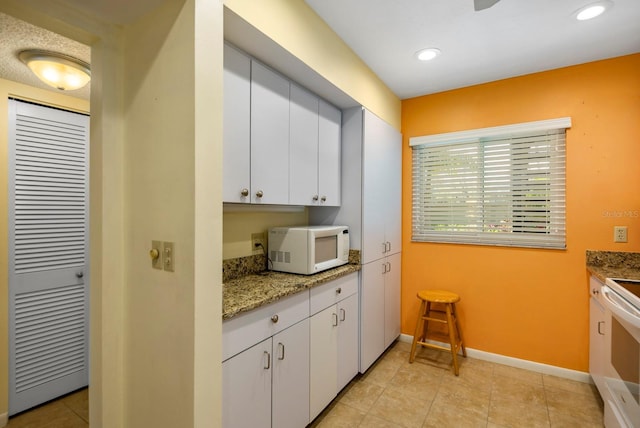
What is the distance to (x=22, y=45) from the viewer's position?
1722 mm

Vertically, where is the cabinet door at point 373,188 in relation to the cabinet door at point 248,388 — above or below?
above

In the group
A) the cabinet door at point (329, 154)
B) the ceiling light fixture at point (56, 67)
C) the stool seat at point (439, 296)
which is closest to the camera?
the ceiling light fixture at point (56, 67)

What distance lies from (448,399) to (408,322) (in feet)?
3.17

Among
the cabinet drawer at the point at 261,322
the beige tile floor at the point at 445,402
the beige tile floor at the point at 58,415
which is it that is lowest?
the beige tile floor at the point at 58,415

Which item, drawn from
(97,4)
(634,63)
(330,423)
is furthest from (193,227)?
(634,63)

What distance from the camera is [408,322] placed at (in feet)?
10.3

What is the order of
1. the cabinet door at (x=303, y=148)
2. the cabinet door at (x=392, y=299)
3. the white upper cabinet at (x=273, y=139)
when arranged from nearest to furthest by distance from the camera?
1. the white upper cabinet at (x=273, y=139)
2. the cabinet door at (x=303, y=148)
3. the cabinet door at (x=392, y=299)

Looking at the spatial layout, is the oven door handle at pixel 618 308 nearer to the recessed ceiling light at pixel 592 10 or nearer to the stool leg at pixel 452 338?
the stool leg at pixel 452 338

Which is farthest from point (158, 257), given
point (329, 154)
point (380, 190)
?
point (380, 190)

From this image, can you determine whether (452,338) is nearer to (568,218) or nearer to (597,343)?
(597,343)

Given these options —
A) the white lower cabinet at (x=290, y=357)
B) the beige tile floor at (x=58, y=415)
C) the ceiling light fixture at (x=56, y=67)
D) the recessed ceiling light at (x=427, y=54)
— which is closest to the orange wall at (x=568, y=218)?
the recessed ceiling light at (x=427, y=54)

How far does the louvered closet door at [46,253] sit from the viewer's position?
2.13 m

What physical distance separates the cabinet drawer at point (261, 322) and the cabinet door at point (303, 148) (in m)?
0.63

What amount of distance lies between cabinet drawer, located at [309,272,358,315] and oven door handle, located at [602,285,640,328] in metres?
1.44
